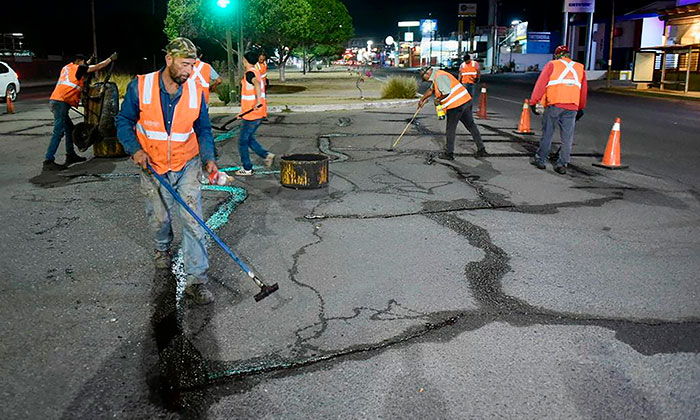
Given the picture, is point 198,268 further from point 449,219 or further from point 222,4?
point 222,4

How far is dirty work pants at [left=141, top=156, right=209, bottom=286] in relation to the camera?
14.9 feet

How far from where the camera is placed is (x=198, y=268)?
14.9ft

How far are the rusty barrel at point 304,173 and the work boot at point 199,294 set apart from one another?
12.0ft

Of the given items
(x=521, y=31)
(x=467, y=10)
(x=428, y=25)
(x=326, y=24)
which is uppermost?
(x=467, y=10)

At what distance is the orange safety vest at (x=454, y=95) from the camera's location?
10.4 meters

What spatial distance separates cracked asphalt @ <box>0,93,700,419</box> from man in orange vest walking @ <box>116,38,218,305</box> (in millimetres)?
435

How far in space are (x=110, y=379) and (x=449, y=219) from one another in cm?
419

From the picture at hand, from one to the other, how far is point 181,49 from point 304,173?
12.8 ft

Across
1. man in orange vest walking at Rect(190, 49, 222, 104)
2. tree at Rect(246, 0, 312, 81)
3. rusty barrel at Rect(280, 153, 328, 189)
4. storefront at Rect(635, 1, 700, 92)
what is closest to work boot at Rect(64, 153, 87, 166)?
man in orange vest walking at Rect(190, 49, 222, 104)

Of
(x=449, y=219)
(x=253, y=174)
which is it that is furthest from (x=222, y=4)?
(x=449, y=219)

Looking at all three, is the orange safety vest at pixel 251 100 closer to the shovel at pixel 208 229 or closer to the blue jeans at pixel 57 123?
the blue jeans at pixel 57 123

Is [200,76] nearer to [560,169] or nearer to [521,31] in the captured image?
[560,169]

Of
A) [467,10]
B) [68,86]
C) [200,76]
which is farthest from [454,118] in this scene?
[467,10]

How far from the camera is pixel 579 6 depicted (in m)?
54.5
